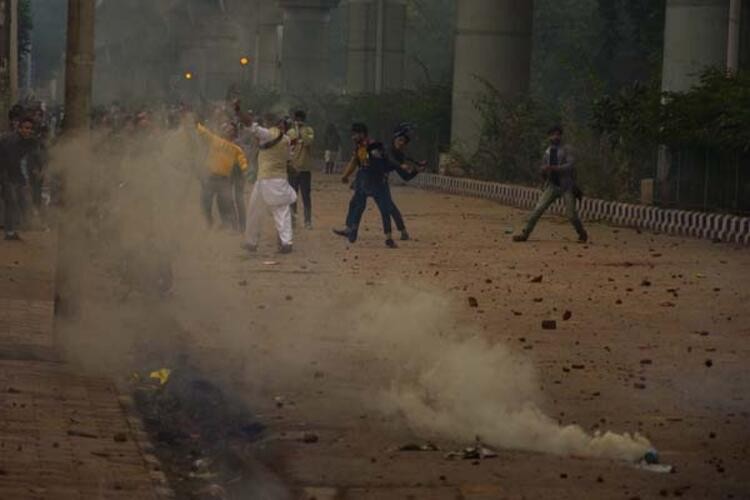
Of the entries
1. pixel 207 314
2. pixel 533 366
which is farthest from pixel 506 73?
pixel 533 366

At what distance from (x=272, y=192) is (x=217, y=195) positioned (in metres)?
1.73

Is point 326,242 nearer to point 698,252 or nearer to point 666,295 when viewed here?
point 698,252

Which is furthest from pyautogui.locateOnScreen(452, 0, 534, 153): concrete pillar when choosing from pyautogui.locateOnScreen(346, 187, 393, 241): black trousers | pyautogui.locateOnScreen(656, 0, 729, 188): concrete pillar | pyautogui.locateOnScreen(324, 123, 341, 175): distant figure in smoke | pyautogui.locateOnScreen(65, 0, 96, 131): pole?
pyautogui.locateOnScreen(65, 0, 96, 131): pole

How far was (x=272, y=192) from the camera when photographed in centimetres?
2617

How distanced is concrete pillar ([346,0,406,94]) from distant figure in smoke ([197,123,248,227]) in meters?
45.5

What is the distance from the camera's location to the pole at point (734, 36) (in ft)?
117

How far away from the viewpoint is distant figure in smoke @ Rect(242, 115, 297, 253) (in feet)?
85.3

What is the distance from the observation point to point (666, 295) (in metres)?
21.5

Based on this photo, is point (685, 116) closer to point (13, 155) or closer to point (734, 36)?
point (734, 36)

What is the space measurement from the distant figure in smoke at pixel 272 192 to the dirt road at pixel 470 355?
304mm

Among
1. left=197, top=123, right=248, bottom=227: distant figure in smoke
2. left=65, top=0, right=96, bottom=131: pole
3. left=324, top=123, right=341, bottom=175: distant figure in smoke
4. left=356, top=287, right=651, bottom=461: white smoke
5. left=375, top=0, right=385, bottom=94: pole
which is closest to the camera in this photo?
left=356, top=287, right=651, bottom=461: white smoke

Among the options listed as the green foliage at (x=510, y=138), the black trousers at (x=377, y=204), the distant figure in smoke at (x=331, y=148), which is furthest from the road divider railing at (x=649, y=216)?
the distant figure in smoke at (x=331, y=148)

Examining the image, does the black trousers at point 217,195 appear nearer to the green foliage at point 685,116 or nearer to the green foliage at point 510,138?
the green foliage at point 685,116

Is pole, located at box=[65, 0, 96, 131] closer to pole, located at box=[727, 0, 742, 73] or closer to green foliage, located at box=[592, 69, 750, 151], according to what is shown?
green foliage, located at box=[592, 69, 750, 151]
